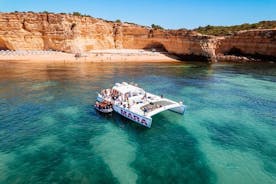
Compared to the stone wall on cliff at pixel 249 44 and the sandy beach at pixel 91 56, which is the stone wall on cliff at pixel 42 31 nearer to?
the sandy beach at pixel 91 56

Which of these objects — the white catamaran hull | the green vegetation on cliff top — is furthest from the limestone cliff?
the white catamaran hull

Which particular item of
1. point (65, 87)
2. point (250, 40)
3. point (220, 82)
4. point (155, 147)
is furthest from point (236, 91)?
point (250, 40)

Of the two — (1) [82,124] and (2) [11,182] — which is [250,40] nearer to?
(1) [82,124]

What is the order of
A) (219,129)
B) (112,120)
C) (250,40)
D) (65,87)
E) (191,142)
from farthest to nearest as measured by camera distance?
(250,40) → (65,87) → (112,120) → (219,129) → (191,142)

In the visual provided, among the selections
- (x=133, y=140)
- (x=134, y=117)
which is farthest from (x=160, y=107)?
(x=133, y=140)

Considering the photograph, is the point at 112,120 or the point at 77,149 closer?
the point at 77,149

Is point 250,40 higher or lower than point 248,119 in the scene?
higher
